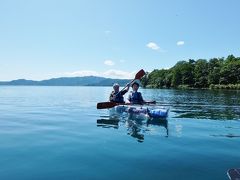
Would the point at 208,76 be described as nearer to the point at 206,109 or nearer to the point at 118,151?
the point at 206,109

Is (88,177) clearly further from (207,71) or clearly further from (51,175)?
(207,71)

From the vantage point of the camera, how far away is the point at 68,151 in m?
11.8

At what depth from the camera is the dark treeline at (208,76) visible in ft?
378

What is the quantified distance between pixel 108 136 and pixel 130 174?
610 centimetres

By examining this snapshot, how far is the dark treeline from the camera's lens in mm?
115088

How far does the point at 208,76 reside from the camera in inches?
4852

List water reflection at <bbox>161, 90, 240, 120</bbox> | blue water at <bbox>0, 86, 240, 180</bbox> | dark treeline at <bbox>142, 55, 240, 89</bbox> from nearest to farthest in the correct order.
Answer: blue water at <bbox>0, 86, 240, 180</bbox>, water reflection at <bbox>161, 90, 240, 120</bbox>, dark treeline at <bbox>142, 55, 240, 89</bbox>


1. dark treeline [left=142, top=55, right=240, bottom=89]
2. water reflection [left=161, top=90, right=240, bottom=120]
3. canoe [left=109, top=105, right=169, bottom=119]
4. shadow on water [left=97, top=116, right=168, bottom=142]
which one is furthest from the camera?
dark treeline [left=142, top=55, right=240, bottom=89]

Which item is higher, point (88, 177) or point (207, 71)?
point (207, 71)

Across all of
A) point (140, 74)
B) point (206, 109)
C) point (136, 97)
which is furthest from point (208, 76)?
point (136, 97)

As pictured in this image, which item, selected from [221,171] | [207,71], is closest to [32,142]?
[221,171]

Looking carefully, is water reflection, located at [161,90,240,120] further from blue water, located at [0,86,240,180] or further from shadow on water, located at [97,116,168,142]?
blue water, located at [0,86,240,180]

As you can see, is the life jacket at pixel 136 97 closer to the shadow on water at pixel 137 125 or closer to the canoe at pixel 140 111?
the canoe at pixel 140 111

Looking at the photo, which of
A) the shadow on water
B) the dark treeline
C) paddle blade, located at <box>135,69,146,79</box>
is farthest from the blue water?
the dark treeline
